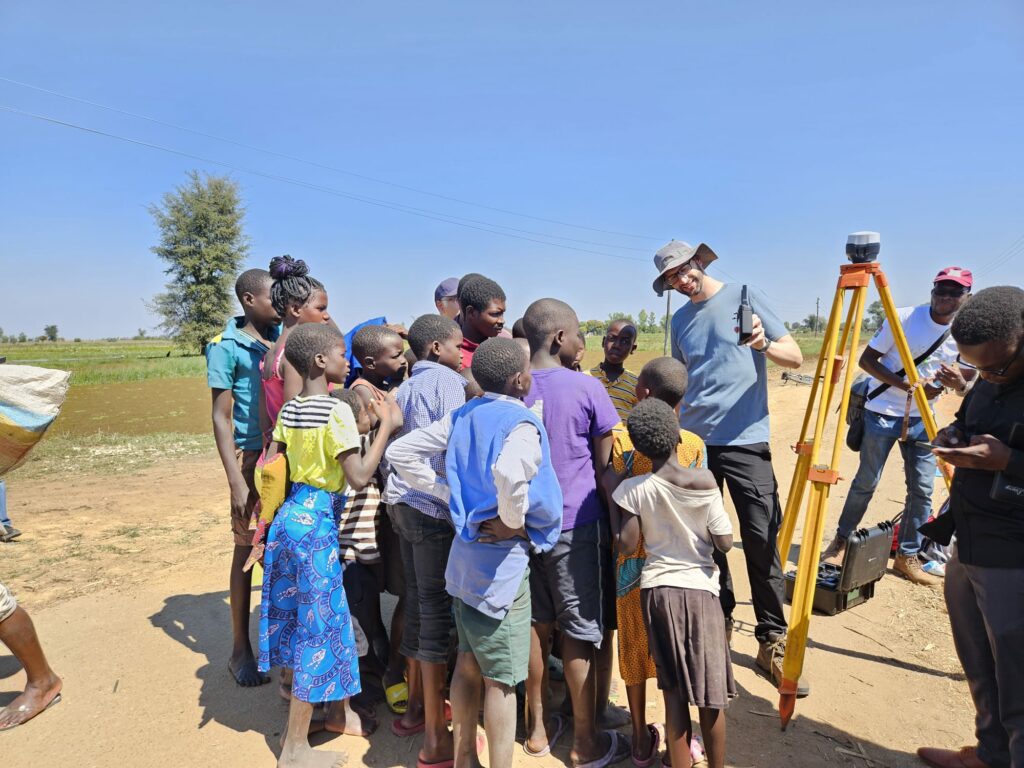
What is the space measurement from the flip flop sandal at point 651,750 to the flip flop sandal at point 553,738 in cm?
36

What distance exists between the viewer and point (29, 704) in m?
3.37

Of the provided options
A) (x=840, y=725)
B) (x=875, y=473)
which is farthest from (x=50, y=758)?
(x=875, y=473)

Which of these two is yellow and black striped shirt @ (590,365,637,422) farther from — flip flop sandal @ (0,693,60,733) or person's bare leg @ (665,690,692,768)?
flip flop sandal @ (0,693,60,733)

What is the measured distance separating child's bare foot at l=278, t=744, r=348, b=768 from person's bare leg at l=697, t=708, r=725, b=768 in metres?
1.61

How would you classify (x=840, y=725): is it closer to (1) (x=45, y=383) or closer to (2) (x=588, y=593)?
(2) (x=588, y=593)

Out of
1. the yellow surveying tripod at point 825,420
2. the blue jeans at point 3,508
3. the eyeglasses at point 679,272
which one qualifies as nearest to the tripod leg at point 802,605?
the yellow surveying tripod at point 825,420

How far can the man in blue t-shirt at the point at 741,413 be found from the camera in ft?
11.5

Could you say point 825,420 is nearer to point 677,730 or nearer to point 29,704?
point 677,730

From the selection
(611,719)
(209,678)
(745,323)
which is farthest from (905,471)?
(209,678)

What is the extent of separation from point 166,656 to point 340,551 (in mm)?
1694

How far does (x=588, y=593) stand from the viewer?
282 cm

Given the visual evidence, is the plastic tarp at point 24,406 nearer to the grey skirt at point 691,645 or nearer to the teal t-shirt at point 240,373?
the teal t-shirt at point 240,373

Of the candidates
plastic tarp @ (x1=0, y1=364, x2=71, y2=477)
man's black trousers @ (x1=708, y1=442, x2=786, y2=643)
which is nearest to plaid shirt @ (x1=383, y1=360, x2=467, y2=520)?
man's black trousers @ (x1=708, y1=442, x2=786, y2=643)

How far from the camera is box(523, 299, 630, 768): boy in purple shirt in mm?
2787
